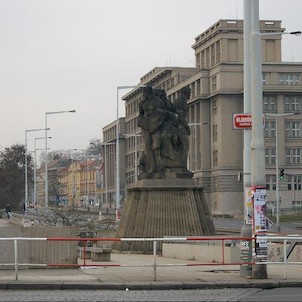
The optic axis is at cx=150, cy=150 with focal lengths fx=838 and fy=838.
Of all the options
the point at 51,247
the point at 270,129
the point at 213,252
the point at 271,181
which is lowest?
the point at 213,252

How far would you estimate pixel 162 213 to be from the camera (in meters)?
35.7

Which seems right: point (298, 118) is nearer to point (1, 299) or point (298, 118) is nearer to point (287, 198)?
point (287, 198)

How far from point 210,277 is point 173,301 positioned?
212 inches

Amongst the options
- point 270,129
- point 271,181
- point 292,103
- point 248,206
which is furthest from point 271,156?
point 248,206

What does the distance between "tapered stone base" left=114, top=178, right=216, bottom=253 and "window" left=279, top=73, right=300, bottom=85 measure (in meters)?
86.8

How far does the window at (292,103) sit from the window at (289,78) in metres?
2.25

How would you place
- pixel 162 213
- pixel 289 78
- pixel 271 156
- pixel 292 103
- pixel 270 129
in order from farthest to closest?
pixel 292 103 < pixel 271 156 < pixel 289 78 < pixel 270 129 < pixel 162 213

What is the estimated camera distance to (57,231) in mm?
23578

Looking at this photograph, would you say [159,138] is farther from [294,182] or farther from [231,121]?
[294,182]

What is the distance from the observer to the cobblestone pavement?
16.2 metres

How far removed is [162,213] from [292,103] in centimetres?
9025

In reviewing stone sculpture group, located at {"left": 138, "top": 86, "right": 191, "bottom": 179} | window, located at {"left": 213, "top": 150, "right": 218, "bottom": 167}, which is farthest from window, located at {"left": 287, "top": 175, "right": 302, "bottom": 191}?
stone sculpture group, located at {"left": 138, "top": 86, "right": 191, "bottom": 179}

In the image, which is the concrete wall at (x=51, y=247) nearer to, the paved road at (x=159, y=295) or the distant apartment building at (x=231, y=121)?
the paved road at (x=159, y=295)

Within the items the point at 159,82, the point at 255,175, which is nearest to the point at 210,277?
the point at 255,175
